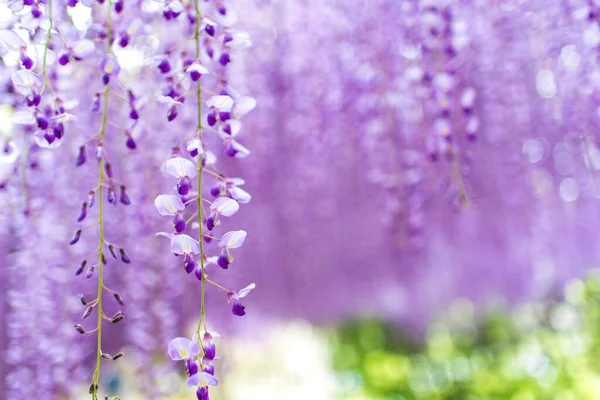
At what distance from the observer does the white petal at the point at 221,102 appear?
28.6 inches

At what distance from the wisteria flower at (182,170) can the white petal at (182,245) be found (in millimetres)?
67

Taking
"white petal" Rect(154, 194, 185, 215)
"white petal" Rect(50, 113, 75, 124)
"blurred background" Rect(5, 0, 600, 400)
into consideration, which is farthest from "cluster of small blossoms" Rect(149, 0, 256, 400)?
"blurred background" Rect(5, 0, 600, 400)

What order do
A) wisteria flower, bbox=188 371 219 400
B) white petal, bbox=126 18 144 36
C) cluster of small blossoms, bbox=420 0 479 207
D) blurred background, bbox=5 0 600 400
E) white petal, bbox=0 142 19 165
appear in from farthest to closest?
blurred background, bbox=5 0 600 400, cluster of small blossoms, bbox=420 0 479 207, white petal, bbox=0 142 19 165, white petal, bbox=126 18 144 36, wisteria flower, bbox=188 371 219 400

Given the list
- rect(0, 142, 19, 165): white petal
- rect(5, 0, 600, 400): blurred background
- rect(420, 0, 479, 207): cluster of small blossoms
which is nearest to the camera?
rect(0, 142, 19, 165): white petal

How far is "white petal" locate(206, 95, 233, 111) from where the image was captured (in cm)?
73

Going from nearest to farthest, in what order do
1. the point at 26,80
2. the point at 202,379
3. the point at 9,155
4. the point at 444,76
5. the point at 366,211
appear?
1. the point at 202,379
2. the point at 26,80
3. the point at 9,155
4. the point at 444,76
5. the point at 366,211

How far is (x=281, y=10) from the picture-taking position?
1.87m

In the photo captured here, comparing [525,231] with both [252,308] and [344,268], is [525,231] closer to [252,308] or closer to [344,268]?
[344,268]

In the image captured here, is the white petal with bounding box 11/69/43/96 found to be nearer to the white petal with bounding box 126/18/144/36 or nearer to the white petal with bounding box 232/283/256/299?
the white petal with bounding box 126/18/144/36

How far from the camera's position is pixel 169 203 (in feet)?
2.23

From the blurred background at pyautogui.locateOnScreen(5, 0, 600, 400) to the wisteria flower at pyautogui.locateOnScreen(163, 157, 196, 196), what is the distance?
38cm

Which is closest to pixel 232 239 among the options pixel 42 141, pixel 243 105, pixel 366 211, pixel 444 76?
pixel 243 105

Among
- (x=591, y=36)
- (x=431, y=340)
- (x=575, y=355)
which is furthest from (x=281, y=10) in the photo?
(x=431, y=340)

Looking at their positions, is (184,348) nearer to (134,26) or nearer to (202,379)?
(202,379)
